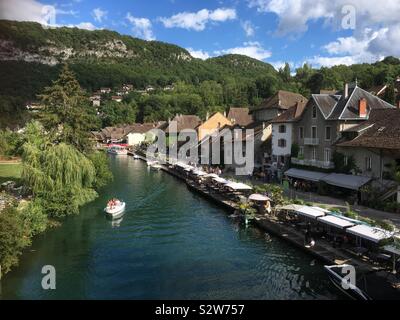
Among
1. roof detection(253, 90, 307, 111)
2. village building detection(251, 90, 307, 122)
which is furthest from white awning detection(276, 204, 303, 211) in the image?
roof detection(253, 90, 307, 111)

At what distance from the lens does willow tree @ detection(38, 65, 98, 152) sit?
148ft

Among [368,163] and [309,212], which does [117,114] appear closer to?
[368,163]

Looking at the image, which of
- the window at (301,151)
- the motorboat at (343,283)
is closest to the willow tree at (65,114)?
the window at (301,151)

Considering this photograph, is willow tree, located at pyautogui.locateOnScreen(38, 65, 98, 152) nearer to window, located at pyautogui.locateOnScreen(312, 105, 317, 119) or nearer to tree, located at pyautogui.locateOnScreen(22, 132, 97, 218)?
tree, located at pyautogui.locateOnScreen(22, 132, 97, 218)

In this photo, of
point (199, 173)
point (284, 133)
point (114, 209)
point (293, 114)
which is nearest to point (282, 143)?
point (284, 133)

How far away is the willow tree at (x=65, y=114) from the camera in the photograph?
148 feet

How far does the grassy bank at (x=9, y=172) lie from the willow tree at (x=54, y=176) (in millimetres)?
16417

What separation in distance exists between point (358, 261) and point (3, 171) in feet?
180

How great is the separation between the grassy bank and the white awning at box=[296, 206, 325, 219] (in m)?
37.9
